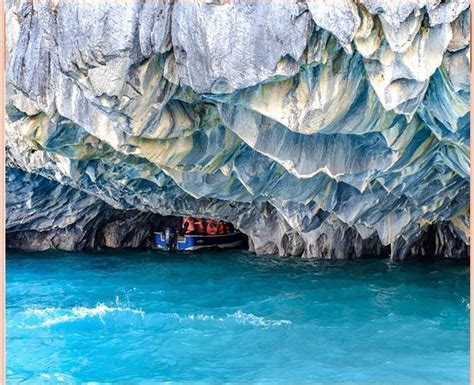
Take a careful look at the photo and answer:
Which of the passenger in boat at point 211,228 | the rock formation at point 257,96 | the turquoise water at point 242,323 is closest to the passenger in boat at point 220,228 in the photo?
the passenger in boat at point 211,228

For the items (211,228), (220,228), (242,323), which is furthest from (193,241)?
(242,323)

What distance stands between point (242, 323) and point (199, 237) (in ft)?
44.5

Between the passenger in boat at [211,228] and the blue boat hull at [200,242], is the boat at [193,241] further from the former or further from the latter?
the passenger in boat at [211,228]

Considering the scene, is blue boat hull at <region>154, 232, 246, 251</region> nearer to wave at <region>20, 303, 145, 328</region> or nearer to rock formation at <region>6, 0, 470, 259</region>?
rock formation at <region>6, 0, 470, 259</region>

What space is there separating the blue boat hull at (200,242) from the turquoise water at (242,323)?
5022mm

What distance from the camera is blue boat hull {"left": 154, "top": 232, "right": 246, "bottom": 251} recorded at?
2725 centimetres

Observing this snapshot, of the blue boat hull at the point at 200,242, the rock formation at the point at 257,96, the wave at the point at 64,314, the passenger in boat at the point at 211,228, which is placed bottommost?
the wave at the point at 64,314

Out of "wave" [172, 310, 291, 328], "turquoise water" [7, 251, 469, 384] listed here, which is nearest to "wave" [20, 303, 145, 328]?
"turquoise water" [7, 251, 469, 384]

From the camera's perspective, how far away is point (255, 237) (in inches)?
1000

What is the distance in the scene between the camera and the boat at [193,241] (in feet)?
89.5

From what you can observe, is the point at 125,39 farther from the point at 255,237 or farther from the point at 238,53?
the point at 255,237

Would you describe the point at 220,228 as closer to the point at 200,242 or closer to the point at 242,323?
the point at 200,242

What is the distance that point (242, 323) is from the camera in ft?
45.5

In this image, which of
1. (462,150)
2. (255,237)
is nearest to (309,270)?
(255,237)
